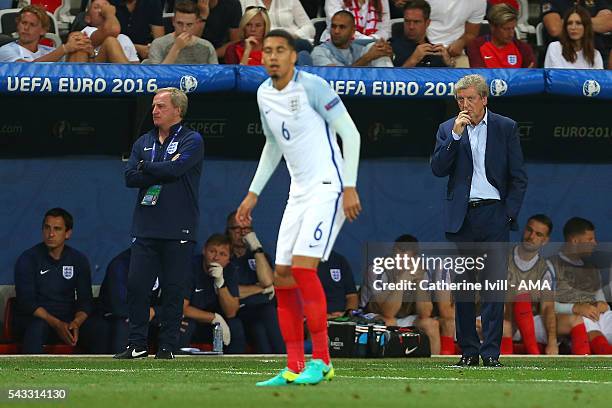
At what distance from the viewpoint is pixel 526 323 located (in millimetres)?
12875

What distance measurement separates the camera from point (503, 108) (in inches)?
534

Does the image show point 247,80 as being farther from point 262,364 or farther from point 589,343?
point 589,343

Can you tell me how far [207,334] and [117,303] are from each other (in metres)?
0.91

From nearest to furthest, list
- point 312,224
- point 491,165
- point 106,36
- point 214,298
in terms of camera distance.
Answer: point 312,224 → point 491,165 → point 214,298 → point 106,36

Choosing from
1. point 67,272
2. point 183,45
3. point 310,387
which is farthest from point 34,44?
point 310,387

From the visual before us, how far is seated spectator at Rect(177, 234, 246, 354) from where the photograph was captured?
1247cm

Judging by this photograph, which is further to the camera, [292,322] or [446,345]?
[446,345]

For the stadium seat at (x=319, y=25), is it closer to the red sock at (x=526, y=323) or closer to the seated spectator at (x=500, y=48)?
the seated spectator at (x=500, y=48)

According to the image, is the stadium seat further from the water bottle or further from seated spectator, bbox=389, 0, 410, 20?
the water bottle

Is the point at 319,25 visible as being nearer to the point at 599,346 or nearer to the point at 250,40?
the point at 250,40

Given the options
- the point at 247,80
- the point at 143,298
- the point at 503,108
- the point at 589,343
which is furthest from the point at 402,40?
the point at 143,298

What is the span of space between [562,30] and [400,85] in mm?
2176

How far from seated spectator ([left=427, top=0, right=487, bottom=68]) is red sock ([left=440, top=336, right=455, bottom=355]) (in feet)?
9.66

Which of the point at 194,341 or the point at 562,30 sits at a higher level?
the point at 562,30
